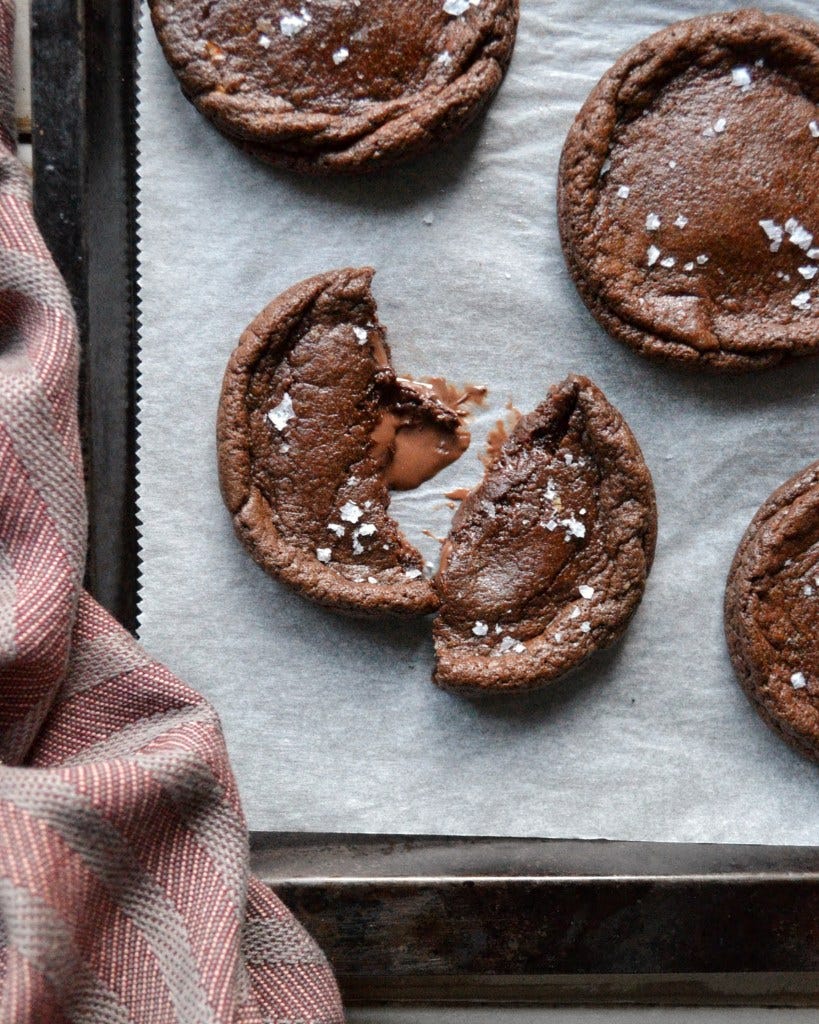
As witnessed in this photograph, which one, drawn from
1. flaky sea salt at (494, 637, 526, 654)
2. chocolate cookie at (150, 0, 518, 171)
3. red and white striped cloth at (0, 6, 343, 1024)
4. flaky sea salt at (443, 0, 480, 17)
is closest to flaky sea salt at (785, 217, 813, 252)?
chocolate cookie at (150, 0, 518, 171)

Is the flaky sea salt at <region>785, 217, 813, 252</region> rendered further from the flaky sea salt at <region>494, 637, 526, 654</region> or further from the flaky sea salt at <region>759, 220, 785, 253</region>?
the flaky sea salt at <region>494, 637, 526, 654</region>

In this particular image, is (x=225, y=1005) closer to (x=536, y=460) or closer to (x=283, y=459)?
(x=283, y=459)

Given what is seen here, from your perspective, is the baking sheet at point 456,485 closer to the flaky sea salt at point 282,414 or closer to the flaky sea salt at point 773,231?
the flaky sea salt at point 282,414

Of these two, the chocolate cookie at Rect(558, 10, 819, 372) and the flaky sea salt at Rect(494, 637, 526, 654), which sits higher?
the chocolate cookie at Rect(558, 10, 819, 372)

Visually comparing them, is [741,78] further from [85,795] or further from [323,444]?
[85,795]

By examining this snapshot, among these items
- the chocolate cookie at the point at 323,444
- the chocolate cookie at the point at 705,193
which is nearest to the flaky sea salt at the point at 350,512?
the chocolate cookie at the point at 323,444

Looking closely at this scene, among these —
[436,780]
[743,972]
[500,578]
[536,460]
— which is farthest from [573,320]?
[743,972]

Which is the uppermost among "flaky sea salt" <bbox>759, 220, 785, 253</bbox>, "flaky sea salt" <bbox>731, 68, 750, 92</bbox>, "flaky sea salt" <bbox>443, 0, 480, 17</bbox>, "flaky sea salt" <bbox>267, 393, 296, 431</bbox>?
"flaky sea salt" <bbox>443, 0, 480, 17</bbox>
